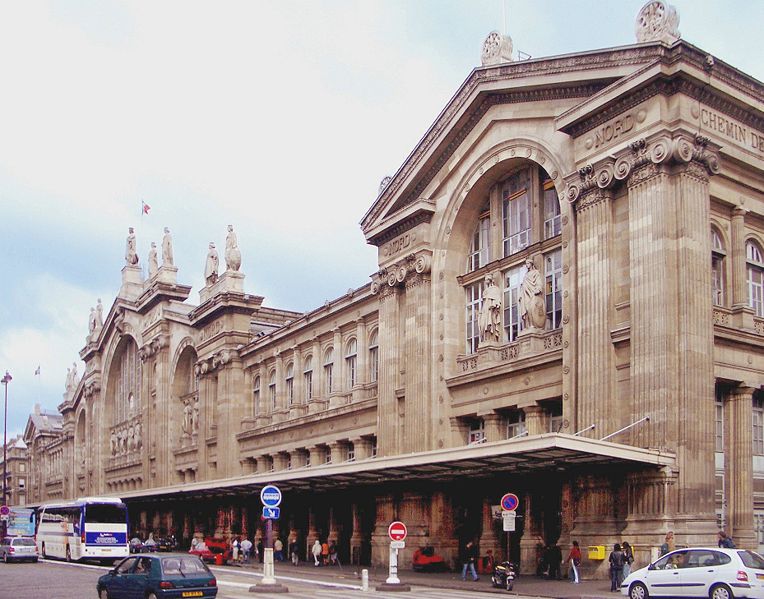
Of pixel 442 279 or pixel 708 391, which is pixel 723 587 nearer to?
pixel 708 391

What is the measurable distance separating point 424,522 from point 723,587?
19.8 m

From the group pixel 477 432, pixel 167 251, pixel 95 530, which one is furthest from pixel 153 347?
pixel 477 432

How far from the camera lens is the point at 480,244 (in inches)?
1704

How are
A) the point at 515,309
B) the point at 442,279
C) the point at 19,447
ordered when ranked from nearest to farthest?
the point at 515,309
the point at 442,279
the point at 19,447

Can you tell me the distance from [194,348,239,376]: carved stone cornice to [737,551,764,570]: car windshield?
4510 centimetres

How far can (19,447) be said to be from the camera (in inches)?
7274

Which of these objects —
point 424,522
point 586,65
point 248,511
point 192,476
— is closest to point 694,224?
point 586,65

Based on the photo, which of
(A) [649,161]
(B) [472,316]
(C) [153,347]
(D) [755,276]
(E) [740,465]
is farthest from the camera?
(C) [153,347]

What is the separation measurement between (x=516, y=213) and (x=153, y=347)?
45.0 meters

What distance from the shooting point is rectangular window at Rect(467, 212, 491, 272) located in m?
42.9

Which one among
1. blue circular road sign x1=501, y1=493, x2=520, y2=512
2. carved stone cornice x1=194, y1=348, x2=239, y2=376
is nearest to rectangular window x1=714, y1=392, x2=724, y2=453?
blue circular road sign x1=501, y1=493, x2=520, y2=512

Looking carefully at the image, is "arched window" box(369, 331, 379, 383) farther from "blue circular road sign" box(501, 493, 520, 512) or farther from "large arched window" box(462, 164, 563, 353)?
"blue circular road sign" box(501, 493, 520, 512)

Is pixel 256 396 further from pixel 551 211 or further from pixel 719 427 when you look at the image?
pixel 719 427

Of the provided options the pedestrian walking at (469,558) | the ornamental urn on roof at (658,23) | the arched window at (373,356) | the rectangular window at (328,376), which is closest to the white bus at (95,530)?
the rectangular window at (328,376)
